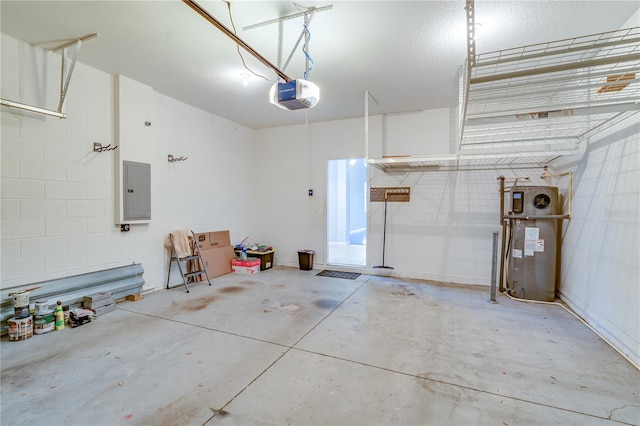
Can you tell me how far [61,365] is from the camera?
2334mm

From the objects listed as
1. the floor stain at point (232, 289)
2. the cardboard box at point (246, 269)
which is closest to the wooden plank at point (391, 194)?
the cardboard box at point (246, 269)

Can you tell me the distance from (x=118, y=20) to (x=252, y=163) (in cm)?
391

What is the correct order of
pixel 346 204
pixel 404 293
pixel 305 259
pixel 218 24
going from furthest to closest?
pixel 346 204, pixel 305 259, pixel 404 293, pixel 218 24

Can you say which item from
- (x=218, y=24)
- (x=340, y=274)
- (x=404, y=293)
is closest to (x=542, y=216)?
(x=404, y=293)

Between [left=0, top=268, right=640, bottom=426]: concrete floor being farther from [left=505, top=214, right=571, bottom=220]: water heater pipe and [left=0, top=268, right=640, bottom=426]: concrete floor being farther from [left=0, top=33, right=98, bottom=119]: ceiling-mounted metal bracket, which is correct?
[left=0, top=33, right=98, bottom=119]: ceiling-mounted metal bracket

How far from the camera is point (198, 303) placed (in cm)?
381

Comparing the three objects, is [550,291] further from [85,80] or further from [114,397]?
[85,80]

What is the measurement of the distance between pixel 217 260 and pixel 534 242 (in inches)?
197

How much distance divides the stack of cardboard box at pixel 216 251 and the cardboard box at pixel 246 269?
122mm

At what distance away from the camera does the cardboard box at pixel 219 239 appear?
5.35 m

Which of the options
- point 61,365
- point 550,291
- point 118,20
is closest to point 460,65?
point 550,291

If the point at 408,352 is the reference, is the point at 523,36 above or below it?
above

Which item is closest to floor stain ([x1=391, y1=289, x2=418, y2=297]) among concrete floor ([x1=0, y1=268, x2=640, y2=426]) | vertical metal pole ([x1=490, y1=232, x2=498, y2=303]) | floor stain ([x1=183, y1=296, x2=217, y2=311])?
concrete floor ([x1=0, y1=268, x2=640, y2=426])

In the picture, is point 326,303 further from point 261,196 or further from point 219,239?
point 261,196
